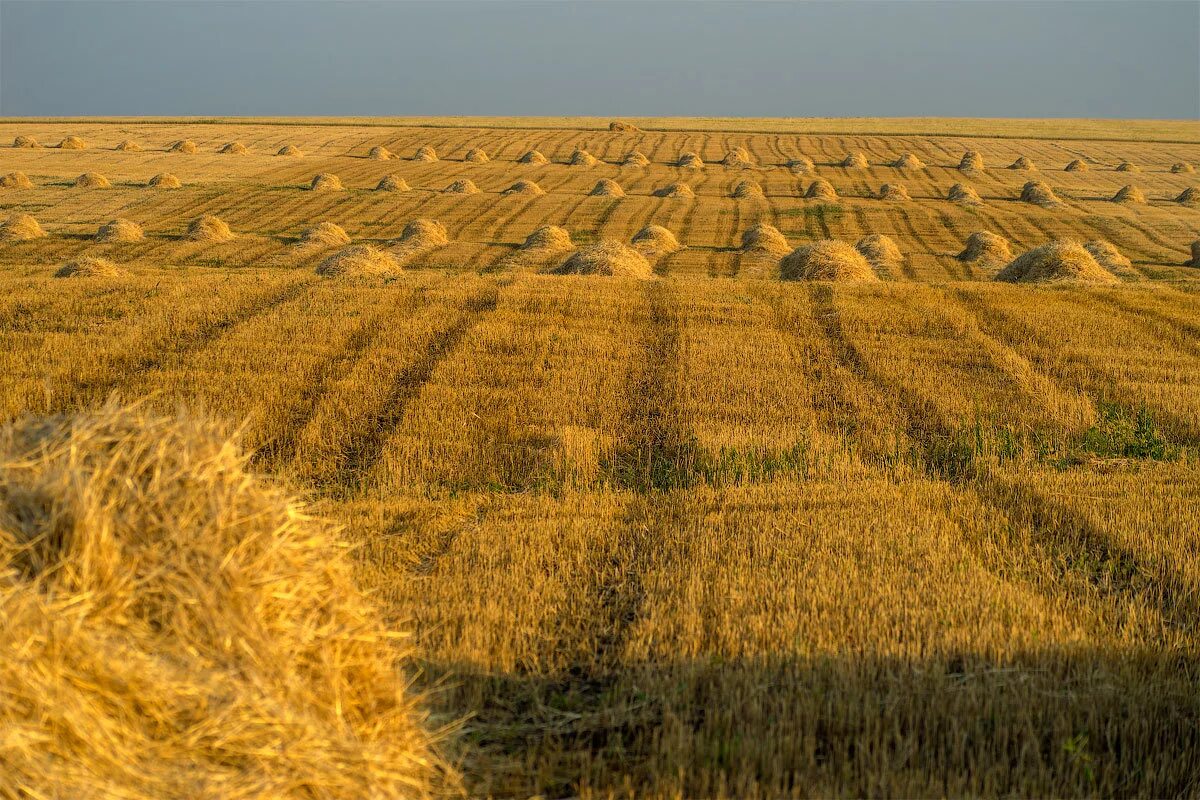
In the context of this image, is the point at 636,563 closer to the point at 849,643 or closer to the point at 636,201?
the point at 849,643

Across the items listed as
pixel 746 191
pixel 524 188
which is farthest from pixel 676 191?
pixel 524 188

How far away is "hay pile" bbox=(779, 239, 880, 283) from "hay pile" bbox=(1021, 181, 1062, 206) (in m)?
23.2

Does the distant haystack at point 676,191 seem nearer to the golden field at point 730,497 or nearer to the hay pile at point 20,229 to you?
the hay pile at point 20,229

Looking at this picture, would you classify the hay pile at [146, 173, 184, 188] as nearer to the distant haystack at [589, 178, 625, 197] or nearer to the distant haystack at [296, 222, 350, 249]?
the distant haystack at [296, 222, 350, 249]

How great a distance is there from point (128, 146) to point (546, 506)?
60.5 m

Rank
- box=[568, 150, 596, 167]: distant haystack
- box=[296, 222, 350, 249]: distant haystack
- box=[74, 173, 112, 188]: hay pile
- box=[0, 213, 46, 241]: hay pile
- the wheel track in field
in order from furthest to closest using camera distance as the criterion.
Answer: box=[568, 150, 596, 167]: distant haystack → box=[74, 173, 112, 188]: hay pile → box=[0, 213, 46, 241]: hay pile → box=[296, 222, 350, 249]: distant haystack → the wheel track in field

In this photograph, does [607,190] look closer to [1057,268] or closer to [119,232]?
[119,232]

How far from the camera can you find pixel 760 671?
5980mm

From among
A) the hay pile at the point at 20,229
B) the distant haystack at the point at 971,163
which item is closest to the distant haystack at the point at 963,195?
the distant haystack at the point at 971,163

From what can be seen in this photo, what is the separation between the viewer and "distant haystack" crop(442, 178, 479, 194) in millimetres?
46200

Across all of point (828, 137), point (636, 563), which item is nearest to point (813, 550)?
point (636, 563)

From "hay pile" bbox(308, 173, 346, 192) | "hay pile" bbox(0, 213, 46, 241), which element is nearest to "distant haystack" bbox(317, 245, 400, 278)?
"hay pile" bbox(0, 213, 46, 241)

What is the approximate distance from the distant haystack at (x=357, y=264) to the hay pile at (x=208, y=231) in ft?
33.8

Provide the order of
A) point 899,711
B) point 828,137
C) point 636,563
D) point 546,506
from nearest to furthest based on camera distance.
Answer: point 899,711 → point 636,563 → point 546,506 → point 828,137
